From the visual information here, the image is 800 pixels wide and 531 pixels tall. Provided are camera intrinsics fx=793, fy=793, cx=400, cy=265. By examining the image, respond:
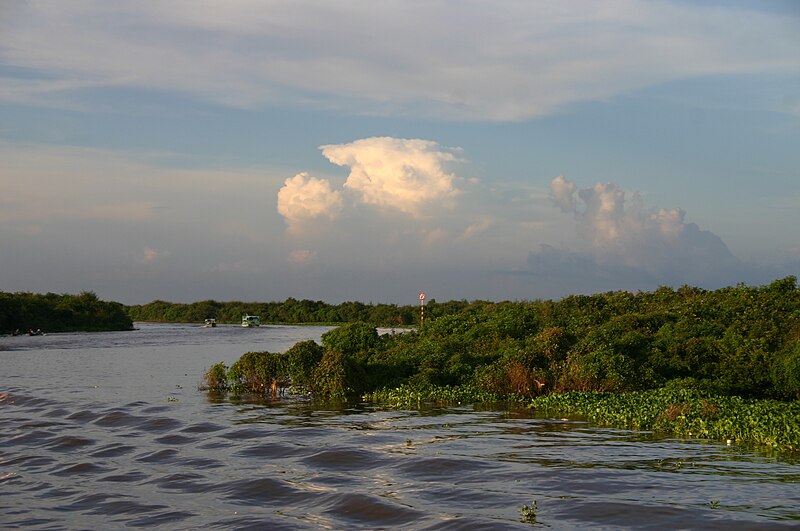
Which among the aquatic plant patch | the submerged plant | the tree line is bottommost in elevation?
the submerged plant

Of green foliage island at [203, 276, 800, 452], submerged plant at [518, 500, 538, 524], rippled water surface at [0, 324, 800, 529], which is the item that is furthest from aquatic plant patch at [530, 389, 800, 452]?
submerged plant at [518, 500, 538, 524]

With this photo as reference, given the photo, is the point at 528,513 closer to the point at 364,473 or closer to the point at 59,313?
the point at 364,473

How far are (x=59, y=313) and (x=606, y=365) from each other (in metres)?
77.9

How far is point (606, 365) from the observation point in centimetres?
2255

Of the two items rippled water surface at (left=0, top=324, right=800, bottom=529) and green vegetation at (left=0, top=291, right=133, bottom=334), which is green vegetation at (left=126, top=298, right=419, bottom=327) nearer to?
green vegetation at (left=0, top=291, right=133, bottom=334)

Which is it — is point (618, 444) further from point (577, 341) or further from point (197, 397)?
point (197, 397)

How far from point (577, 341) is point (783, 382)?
620cm

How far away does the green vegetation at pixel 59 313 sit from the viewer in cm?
7831

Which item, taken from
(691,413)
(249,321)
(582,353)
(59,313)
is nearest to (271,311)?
(249,321)

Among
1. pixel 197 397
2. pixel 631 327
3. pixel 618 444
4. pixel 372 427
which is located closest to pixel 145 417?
pixel 197 397

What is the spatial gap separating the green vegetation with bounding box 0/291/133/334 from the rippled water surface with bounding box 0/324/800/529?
60.1m

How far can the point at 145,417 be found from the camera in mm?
22609

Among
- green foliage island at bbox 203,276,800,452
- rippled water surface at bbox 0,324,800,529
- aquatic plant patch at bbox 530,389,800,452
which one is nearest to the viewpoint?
rippled water surface at bbox 0,324,800,529

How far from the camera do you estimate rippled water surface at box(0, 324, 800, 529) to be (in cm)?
1173
